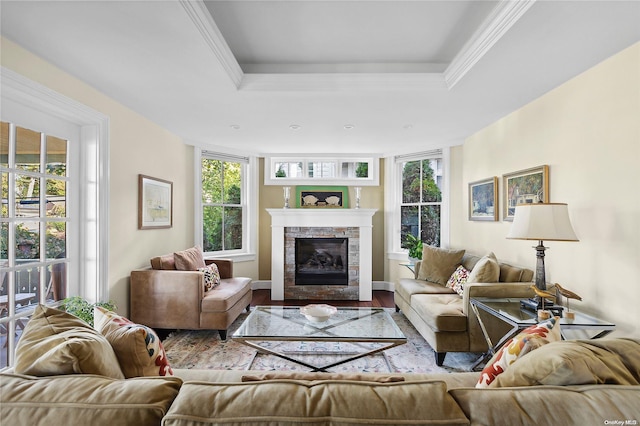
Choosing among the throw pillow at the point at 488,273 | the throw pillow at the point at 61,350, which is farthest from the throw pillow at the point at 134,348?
the throw pillow at the point at 488,273

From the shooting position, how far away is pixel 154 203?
3.64m

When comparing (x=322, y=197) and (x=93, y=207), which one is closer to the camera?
(x=93, y=207)

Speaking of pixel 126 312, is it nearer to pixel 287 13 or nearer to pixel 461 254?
pixel 287 13

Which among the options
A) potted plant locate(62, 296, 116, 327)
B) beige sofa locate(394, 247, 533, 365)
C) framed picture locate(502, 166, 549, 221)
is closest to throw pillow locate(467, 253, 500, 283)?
beige sofa locate(394, 247, 533, 365)

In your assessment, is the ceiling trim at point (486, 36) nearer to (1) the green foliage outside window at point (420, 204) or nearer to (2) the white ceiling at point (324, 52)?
(2) the white ceiling at point (324, 52)

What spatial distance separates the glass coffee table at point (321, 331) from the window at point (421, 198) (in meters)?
2.27

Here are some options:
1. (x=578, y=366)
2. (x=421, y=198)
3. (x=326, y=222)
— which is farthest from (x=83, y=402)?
(x=421, y=198)

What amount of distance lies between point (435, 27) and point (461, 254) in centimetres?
252

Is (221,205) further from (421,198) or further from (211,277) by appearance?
(421,198)

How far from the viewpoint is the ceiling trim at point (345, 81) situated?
8.42ft

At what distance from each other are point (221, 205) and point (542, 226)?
412 centimetres

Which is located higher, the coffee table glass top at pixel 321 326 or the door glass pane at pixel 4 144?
the door glass pane at pixel 4 144

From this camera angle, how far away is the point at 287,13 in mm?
2020

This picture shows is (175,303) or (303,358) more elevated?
(175,303)
